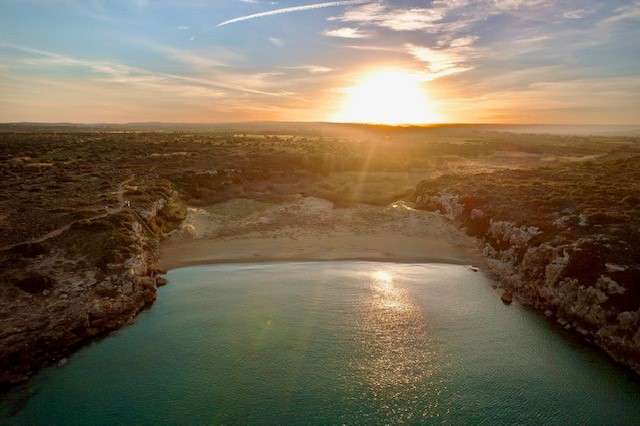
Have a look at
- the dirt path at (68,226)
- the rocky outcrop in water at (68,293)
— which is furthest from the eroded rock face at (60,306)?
the dirt path at (68,226)

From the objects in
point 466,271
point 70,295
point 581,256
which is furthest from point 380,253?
point 70,295

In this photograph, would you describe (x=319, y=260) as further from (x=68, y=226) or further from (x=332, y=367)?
(x=68, y=226)

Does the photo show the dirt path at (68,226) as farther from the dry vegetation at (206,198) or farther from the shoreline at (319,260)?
the shoreline at (319,260)

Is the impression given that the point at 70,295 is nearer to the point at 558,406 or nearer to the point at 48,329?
the point at 48,329

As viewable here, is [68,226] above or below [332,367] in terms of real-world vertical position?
above

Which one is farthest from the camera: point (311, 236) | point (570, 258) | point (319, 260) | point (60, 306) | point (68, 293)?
point (311, 236)

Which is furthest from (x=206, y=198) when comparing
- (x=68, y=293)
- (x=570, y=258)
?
(x=570, y=258)

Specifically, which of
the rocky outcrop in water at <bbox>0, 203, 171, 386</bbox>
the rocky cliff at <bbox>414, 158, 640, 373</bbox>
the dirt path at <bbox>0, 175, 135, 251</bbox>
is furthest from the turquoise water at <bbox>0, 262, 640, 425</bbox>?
the dirt path at <bbox>0, 175, 135, 251</bbox>
